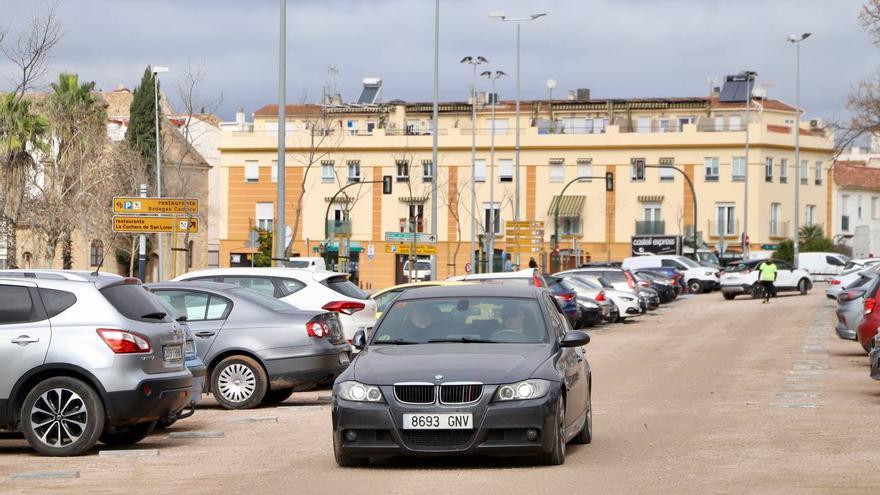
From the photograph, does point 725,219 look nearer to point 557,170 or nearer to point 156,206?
point 557,170

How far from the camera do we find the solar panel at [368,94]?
11031cm

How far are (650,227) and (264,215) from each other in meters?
24.3

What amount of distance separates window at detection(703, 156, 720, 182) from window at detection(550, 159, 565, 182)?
856 centimetres

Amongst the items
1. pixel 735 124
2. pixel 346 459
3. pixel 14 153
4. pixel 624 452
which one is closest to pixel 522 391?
pixel 346 459

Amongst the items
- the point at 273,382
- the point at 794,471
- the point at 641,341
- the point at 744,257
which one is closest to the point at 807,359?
the point at 641,341

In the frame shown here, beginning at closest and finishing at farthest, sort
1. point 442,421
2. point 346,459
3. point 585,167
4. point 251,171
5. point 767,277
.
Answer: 1. point 442,421
2. point 346,459
3. point 767,277
4. point 585,167
5. point 251,171

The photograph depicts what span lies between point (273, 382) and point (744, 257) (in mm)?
68410

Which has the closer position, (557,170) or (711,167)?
(711,167)

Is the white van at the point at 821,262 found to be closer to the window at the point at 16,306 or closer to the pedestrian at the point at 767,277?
the pedestrian at the point at 767,277

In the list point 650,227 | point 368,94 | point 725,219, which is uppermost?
point 368,94

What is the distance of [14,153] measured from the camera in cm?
4753

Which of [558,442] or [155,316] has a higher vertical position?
[155,316]

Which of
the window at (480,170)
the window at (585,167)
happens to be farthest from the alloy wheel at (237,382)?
the window at (480,170)

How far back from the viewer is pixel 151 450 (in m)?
13.4
